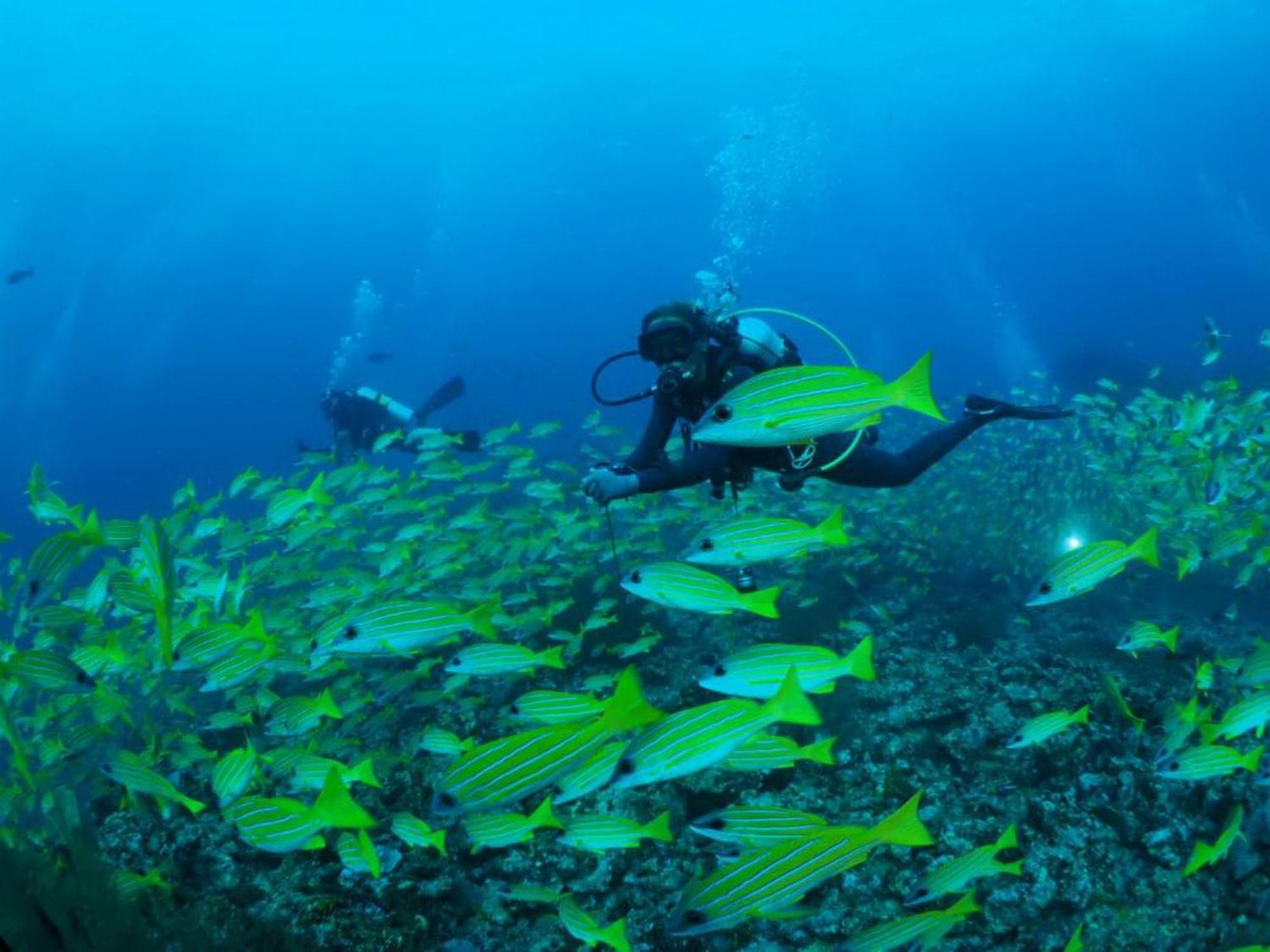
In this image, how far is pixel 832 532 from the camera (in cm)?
419

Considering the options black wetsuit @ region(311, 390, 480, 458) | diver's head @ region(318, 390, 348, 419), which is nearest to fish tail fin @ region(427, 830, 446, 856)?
black wetsuit @ region(311, 390, 480, 458)

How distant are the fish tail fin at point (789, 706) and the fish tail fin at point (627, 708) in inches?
16.6

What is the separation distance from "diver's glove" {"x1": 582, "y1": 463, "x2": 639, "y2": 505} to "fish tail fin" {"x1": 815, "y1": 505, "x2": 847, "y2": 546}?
138 centimetres

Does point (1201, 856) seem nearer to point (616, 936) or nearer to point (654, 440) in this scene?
point (616, 936)

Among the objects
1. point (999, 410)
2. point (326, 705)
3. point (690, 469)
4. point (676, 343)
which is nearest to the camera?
point (326, 705)

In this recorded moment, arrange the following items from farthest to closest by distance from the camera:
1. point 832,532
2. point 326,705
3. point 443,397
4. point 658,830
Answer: point 443,397, point 326,705, point 832,532, point 658,830

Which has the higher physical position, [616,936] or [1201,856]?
[1201,856]

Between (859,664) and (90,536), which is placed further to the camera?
(90,536)

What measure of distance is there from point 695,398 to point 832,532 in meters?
1.48

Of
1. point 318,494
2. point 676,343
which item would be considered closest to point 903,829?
point 676,343

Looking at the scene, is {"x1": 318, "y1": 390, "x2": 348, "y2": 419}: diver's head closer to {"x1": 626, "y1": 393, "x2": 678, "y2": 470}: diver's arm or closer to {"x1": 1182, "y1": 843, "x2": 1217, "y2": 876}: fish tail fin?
{"x1": 626, "y1": 393, "x2": 678, "y2": 470}: diver's arm

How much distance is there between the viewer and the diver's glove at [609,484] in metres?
4.88

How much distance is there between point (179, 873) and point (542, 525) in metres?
5.23

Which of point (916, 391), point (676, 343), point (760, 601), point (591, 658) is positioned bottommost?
point (591, 658)
